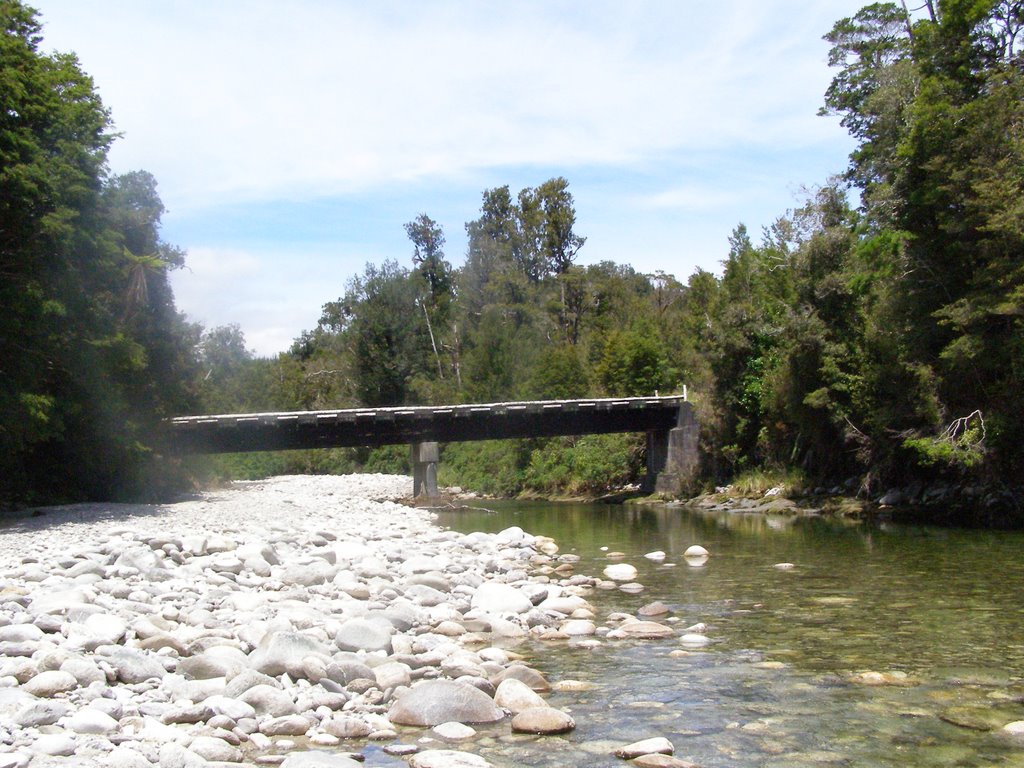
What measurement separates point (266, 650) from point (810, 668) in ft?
17.5

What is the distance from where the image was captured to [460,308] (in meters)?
74.1

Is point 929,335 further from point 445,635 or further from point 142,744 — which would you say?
point 142,744

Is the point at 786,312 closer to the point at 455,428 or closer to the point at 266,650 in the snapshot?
the point at 455,428

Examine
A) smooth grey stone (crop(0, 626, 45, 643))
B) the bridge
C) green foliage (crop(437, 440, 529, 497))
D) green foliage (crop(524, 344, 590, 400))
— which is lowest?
green foliage (crop(437, 440, 529, 497))

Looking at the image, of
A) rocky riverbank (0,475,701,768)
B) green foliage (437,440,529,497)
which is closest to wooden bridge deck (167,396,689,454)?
green foliage (437,440,529,497)

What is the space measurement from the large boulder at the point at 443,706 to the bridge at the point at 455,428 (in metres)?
32.3

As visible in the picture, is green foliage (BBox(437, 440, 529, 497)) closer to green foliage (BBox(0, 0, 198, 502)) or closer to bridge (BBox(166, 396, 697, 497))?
bridge (BBox(166, 396, 697, 497))

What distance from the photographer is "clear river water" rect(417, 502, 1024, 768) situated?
7094 millimetres

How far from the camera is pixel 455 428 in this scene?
43.7 m

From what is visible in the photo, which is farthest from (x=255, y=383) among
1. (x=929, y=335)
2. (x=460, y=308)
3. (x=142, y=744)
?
(x=142, y=744)

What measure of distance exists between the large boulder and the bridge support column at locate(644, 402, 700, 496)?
122ft

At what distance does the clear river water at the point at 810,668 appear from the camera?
709 centimetres

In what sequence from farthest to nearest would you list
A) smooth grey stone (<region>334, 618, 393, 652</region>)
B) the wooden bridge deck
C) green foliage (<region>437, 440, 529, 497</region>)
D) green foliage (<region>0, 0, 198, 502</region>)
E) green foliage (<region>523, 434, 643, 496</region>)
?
green foliage (<region>437, 440, 529, 497</region>), green foliage (<region>523, 434, 643, 496</region>), the wooden bridge deck, green foliage (<region>0, 0, 198, 502</region>), smooth grey stone (<region>334, 618, 393, 652</region>)

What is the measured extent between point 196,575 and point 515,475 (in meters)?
44.8
